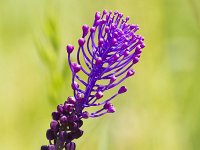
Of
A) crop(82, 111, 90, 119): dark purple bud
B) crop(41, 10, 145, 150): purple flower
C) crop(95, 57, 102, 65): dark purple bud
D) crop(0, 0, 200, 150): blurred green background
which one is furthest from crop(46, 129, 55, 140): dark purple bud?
crop(0, 0, 200, 150): blurred green background

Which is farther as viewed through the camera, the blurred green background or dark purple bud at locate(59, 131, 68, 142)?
the blurred green background

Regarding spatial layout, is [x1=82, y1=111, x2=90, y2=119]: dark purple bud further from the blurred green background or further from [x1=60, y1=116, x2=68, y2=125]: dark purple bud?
the blurred green background

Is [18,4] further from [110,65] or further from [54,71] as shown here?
[110,65]

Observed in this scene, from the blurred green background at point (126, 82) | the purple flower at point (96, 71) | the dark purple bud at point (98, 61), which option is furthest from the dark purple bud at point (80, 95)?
the blurred green background at point (126, 82)

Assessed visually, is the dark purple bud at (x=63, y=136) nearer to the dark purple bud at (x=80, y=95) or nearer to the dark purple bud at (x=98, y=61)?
the dark purple bud at (x=80, y=95)

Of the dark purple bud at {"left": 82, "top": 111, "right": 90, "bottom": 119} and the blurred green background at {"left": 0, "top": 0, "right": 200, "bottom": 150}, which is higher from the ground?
the blurred green background at {"left": 0, "top": 0, "right": 200, "bottom": 150}

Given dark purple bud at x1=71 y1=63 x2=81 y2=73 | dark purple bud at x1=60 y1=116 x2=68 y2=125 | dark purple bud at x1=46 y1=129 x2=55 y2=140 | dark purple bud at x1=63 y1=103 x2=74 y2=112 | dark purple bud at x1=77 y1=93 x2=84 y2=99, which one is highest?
dark purple bud at x1=71 y1=63 x2=81 y2=73

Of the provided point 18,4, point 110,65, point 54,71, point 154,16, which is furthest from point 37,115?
point 110,65
